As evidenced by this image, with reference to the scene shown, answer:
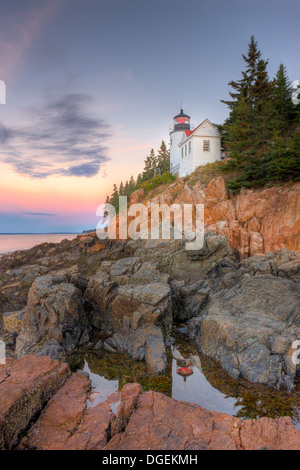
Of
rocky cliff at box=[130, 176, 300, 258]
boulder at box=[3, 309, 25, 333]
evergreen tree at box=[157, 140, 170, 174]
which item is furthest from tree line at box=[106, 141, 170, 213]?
boulder at box=[3, 309, 25, 333]

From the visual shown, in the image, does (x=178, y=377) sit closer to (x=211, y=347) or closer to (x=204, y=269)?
(x=211, y=347)

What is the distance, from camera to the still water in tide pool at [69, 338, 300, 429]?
872 centimetres

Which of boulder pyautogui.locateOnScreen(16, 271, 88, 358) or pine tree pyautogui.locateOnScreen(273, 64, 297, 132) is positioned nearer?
boulder pyautogui.locateOnScreen(16, 271, 88, 358)

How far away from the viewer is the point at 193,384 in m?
10.3

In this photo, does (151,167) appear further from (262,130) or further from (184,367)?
(184,367)

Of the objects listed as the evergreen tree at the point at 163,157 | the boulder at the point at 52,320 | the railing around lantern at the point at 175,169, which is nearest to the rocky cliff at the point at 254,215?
the railing around lantern at the point at 175,169

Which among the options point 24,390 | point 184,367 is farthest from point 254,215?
point 24,390

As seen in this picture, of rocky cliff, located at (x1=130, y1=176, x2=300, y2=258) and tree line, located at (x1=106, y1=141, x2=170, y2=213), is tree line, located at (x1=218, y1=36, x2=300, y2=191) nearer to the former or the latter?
rocky cliff, located at (x1=130, y1=176, x2=300, y2=258)

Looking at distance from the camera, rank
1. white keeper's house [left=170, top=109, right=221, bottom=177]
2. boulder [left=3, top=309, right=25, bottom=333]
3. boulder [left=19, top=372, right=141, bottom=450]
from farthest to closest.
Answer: white keeper's house [left=170, top=109, right=221, bottom=177] → boulder [left=3, top=309, right=25, bottom=333] → boulder [left=19, top=372, right=141, bottom=450]
